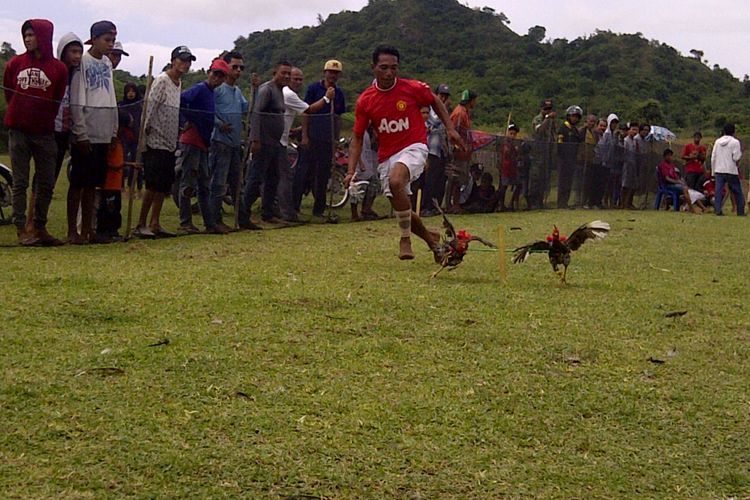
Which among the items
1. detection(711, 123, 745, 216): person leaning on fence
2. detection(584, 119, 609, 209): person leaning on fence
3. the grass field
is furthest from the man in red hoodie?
detection(711, 123, 745, 216): person leaning on fence

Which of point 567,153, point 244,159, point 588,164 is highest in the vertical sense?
point 567,153

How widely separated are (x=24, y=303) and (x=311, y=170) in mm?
7827

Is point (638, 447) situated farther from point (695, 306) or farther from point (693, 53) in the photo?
point (693, 53)

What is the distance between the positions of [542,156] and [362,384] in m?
15.1

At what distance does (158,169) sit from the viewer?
33.9ft

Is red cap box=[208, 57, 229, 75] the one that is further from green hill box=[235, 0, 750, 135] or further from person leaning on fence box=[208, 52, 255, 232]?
green hill box=[235, 0, 750, 135]

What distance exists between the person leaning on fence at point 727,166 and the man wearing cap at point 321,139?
978 cm

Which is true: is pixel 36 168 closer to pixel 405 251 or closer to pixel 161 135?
pixel 161 135

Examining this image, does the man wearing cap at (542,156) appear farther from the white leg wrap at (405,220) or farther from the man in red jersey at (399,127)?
the white leg wrap at (405,220)

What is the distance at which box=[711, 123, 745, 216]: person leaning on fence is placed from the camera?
20141 mm

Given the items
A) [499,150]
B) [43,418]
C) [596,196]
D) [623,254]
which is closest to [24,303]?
[43,418]

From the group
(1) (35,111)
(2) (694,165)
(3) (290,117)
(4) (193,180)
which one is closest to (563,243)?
(1) (35,111)

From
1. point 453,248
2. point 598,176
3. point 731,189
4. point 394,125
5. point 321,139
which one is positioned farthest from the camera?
point 598,176

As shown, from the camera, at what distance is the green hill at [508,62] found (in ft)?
184
